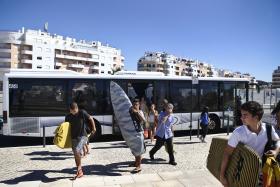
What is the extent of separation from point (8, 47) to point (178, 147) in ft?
294

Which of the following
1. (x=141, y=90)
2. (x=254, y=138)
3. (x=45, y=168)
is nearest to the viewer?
(x=254, y=138)

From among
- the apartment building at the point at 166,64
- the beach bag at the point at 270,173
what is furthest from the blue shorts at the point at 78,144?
the apartment building at the point at 166,64

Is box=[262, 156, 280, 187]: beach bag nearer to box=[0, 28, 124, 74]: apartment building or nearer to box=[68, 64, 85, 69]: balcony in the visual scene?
box=[0, 28, 124, 74]: apartment building

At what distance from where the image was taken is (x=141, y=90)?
13898mm

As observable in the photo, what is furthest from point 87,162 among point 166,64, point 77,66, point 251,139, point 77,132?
point 166,64

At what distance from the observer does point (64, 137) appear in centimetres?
754

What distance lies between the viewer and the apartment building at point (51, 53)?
299 ft

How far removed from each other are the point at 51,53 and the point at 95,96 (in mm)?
89397

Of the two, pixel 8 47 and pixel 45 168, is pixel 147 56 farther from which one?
pixel 45 168

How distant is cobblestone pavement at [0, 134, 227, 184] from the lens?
785 centimetres

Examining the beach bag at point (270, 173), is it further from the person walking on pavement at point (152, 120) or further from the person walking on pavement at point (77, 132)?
the person walking on pavement at point (152, 120)

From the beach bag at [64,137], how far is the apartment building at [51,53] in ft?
276

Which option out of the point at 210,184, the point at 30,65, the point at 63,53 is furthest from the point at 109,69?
the point at 210,184

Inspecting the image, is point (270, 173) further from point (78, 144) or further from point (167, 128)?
point (167, 128)
